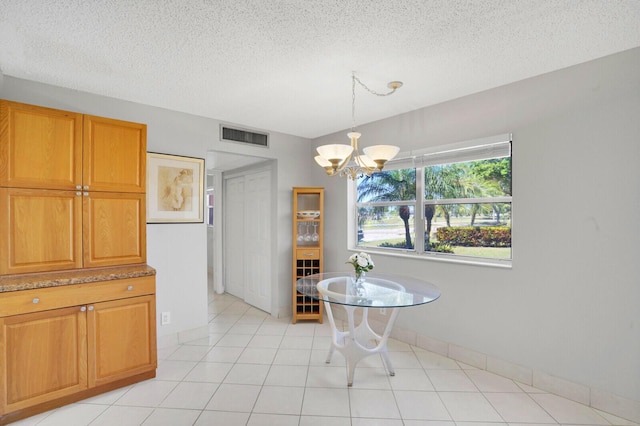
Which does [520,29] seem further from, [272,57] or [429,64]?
[272,57]

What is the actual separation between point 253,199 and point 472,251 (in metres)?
3.11

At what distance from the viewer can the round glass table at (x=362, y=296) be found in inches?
84.6

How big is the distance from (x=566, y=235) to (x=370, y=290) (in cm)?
153

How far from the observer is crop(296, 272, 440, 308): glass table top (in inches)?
83.2

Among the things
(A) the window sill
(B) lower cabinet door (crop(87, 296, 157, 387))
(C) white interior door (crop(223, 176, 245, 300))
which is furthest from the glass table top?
(C) white interior door (crop(223, 176, 245, 300))

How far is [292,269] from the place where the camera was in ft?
13.6

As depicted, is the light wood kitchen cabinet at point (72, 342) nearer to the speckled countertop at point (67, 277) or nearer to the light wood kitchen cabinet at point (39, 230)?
the speckled countertop at point (67, 277)

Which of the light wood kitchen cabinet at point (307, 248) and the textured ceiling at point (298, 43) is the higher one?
the textured ceiling at point (298, 43)

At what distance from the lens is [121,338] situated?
2.36 m

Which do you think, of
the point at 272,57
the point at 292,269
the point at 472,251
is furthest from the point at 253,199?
the point at 472,251

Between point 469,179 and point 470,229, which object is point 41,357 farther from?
point 469,179

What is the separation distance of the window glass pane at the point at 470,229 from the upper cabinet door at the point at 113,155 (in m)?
2.86

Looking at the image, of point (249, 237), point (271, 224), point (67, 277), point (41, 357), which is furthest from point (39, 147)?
point (249, 237)

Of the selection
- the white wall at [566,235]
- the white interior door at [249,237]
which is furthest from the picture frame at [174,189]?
the white wall at [566,235]
